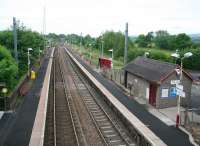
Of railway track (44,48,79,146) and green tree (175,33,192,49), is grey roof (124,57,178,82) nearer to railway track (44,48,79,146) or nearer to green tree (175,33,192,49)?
railway track (44,48,79,146)

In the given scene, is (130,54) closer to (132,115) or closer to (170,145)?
(132,115)

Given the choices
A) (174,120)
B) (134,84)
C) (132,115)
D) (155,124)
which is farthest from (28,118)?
(134,84)

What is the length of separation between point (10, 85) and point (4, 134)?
10118 mm

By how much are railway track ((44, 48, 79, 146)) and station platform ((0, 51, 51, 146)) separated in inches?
53.5

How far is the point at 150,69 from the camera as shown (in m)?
29.4

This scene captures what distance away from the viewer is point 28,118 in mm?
22094

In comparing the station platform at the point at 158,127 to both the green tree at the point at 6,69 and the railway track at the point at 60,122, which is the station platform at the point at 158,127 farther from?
the green tree at the point at 6,69

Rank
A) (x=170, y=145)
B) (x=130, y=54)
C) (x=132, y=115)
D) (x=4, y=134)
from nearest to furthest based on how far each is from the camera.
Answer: (x=170, y=145), (x=4, y=134), (x=132, y=115), (x=130, y=54)

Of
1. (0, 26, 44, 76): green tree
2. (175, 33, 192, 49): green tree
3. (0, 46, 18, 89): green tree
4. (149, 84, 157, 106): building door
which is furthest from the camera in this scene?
(175, 33, 192, 49): green tree

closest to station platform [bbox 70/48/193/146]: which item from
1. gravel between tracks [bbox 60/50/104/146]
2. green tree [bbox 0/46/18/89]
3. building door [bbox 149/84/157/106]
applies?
building door [bbox 149/84/157/106]

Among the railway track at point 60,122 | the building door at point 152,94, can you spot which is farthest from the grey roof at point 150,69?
the railway track at point 60,122

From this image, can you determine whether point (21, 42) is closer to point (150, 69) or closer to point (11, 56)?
point (11, 56)

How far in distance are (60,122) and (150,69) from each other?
12.4 metres

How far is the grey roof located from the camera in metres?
26.4
